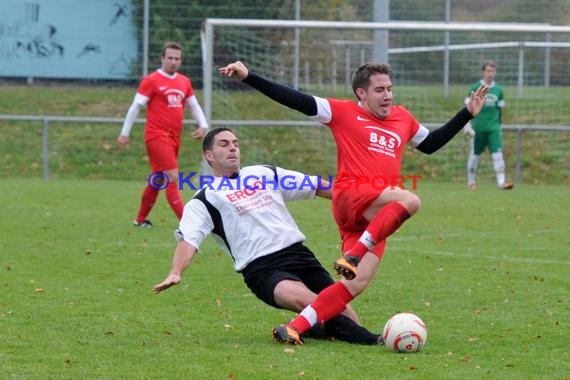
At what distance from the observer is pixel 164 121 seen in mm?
13547

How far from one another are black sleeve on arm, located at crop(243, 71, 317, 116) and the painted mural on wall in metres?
15.9


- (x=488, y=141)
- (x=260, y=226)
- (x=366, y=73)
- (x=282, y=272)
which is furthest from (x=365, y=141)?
(x=488, y=141)

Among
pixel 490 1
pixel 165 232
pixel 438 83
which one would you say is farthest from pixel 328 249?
pixel 490 1

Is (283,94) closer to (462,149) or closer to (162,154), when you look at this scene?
(162,154)

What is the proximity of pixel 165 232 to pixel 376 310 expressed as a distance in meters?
5.29

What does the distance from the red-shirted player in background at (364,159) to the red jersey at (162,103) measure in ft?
20.2

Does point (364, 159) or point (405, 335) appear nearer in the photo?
point (405, 335)

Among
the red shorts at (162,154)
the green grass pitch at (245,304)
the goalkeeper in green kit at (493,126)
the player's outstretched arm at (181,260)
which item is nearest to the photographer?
the green grass pitch at (245,304)

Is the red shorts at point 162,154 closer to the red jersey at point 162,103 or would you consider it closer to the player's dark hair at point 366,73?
the red jersey at point 162,103

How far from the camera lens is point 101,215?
1478 cm

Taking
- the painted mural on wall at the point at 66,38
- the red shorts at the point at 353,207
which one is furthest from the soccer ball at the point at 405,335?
the painted mural on wall at the point at 66,38

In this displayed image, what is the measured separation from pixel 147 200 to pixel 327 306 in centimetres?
671

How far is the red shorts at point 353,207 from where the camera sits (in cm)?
721

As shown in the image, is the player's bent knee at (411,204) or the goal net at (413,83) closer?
the player's bent knee at (411,204)
